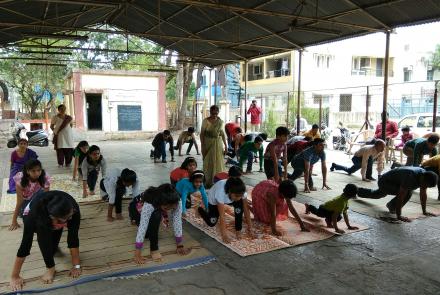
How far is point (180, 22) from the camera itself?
1078 cm

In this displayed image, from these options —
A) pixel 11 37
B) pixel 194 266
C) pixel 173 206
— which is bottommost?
pixel 194 266

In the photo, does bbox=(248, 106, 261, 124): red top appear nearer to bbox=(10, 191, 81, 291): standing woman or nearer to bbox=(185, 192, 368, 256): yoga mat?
bbox=(185, 192, 368, 256): yoga mat

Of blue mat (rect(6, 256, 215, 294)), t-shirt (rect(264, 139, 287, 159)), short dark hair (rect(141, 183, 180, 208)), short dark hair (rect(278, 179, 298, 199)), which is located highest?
t-shirt (rect(264, 139, 287, 159))

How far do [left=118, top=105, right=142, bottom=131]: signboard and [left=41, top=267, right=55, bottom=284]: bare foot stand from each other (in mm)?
15581

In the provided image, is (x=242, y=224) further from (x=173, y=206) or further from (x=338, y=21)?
(x=338, y=21)

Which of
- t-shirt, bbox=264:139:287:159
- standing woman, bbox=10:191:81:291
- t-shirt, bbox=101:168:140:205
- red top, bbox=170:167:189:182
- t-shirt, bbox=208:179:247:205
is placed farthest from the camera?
t-shirt, bbox=264:139:287:159

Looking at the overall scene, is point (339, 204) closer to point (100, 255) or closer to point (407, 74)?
point (100, 255)

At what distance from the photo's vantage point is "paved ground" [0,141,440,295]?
10.3 ft

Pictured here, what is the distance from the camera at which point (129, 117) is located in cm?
1847

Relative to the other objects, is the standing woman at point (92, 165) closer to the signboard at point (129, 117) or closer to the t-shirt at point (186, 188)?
the t-shirt at point (186, 188)

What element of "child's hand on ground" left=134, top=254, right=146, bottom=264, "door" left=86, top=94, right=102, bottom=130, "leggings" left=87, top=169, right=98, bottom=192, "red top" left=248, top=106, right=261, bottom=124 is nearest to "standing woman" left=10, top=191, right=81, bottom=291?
"child's hand on ground" left=134, top=254, right=146, bottom=264

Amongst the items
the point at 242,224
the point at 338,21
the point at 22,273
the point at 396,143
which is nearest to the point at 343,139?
the point at 396,143

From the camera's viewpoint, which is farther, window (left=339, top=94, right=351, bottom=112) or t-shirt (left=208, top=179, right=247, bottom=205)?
window (left=339, top=94, right=351, bottom=112)

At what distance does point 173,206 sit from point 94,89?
15657 millimetres
